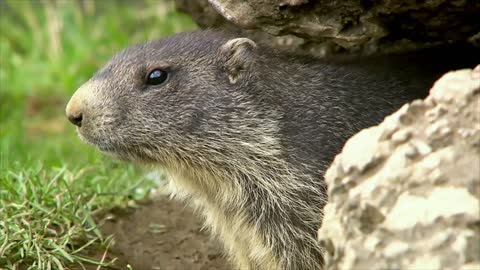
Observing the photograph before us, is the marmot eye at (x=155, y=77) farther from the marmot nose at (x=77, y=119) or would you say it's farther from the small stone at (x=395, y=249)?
the small stone at (x=395, y=249)

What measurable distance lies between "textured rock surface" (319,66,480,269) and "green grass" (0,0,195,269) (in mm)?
1957

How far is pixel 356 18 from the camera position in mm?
4551

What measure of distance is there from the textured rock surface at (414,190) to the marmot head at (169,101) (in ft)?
4.77

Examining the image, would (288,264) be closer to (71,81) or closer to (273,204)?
(273,204)

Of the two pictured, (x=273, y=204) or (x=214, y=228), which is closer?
(x=273, y=204)

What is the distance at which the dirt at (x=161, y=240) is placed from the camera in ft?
17.0

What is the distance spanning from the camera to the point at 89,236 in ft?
16.4

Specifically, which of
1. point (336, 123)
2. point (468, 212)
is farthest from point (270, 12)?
point (468, 212)

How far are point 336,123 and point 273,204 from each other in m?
0.59

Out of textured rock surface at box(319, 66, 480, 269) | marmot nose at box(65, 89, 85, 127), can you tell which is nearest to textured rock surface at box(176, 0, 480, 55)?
marmot nose at box(65, 89, 85, 127)

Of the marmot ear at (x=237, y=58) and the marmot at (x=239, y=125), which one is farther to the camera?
the marmot ear at (x=237, y=58)

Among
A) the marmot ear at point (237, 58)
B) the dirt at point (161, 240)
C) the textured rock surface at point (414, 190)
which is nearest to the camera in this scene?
the textured rock surface at point (414, 190)

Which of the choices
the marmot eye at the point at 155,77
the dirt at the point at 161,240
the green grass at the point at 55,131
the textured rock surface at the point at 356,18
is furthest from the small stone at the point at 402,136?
the dirt at the point at 161,240

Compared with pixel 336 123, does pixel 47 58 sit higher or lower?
lower
